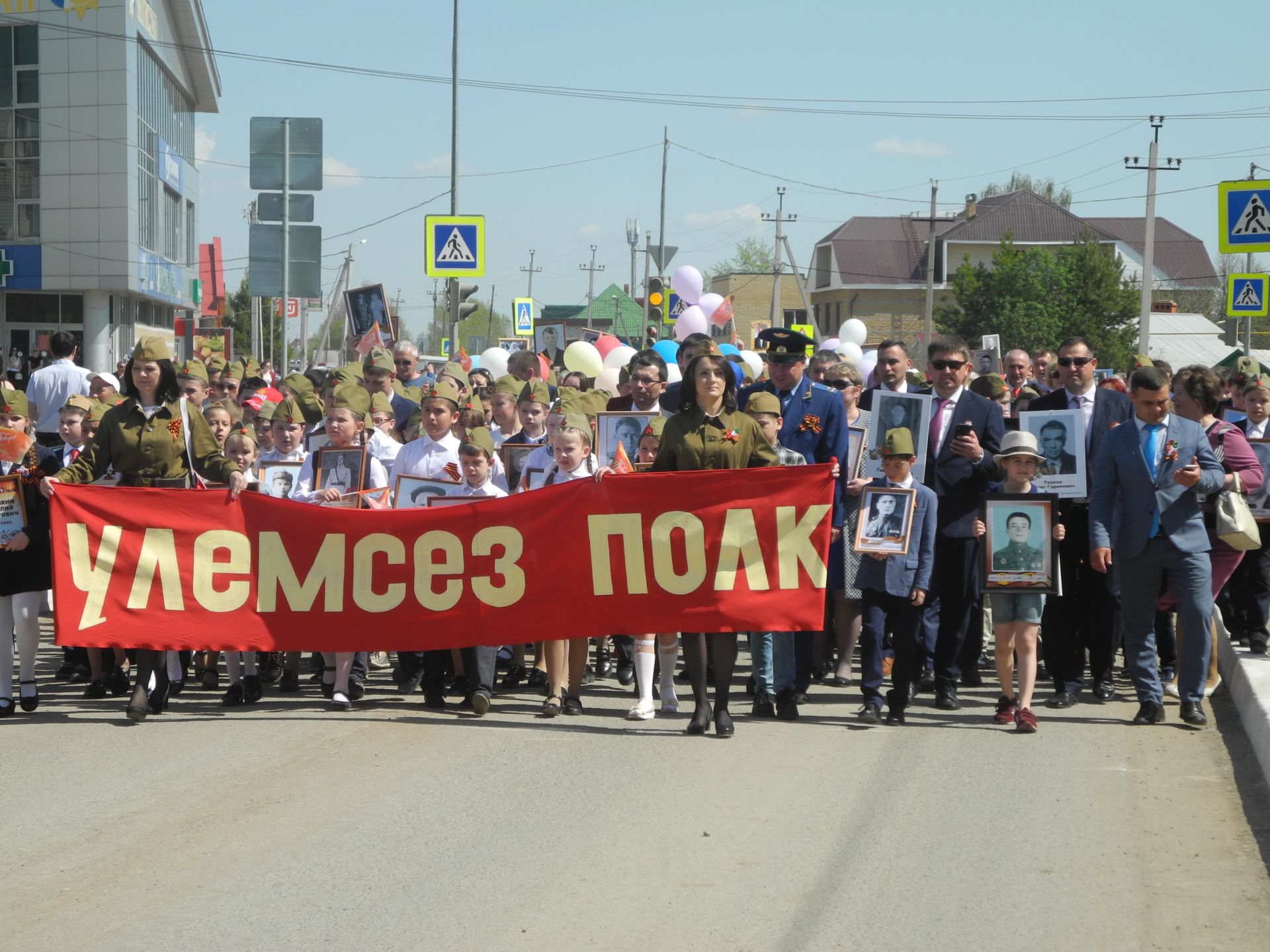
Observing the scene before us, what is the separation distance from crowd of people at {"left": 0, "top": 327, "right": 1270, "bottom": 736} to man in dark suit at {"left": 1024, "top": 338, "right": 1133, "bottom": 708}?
0.06 ft

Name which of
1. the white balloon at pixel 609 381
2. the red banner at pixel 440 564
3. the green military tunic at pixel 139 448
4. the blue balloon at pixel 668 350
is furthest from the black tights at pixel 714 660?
the blue balloon at pixel 668 350

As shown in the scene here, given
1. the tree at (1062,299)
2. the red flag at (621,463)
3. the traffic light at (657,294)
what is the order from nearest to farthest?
the red flag at (621,463) < the traffic light at (657,294) < the tree at (1062,299)

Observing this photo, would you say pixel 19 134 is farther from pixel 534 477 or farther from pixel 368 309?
pixel 534 477

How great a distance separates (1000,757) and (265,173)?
13.4 m

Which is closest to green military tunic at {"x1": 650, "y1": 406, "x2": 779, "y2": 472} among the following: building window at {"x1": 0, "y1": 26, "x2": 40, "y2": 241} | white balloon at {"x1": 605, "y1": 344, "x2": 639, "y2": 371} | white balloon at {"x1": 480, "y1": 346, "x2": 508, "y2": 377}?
white balloon at {"x1": 605, "y1": 344, "x2": 639, "y2": 371}

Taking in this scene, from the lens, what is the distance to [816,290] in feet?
370

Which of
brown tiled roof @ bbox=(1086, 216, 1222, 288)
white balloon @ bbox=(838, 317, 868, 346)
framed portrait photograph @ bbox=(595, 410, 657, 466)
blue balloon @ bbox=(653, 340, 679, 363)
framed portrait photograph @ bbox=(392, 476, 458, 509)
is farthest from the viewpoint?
brown tiled roof @ bbox=(1086, 216, 1222, 288)

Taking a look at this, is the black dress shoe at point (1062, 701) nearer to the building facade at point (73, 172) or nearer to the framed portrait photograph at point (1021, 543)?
the framed portrait photograph at point (1021, 543)

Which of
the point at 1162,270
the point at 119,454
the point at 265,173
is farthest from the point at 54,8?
the point at 1162,270

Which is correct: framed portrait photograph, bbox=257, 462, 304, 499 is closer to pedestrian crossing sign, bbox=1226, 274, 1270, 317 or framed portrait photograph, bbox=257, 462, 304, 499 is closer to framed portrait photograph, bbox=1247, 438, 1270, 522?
framed portrait photograph, bbox=1247, 438, 1270, 522

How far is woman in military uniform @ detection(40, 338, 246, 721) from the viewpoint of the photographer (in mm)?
9242

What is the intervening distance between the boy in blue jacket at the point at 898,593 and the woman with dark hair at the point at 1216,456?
5.25ft

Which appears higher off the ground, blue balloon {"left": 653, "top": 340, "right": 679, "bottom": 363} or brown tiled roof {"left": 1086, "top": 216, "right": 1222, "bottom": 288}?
brown tiled roof {"left": 1086, "top": 216, "right": 1222, "bottom": 288}

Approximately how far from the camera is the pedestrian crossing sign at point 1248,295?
2091 centimetres
